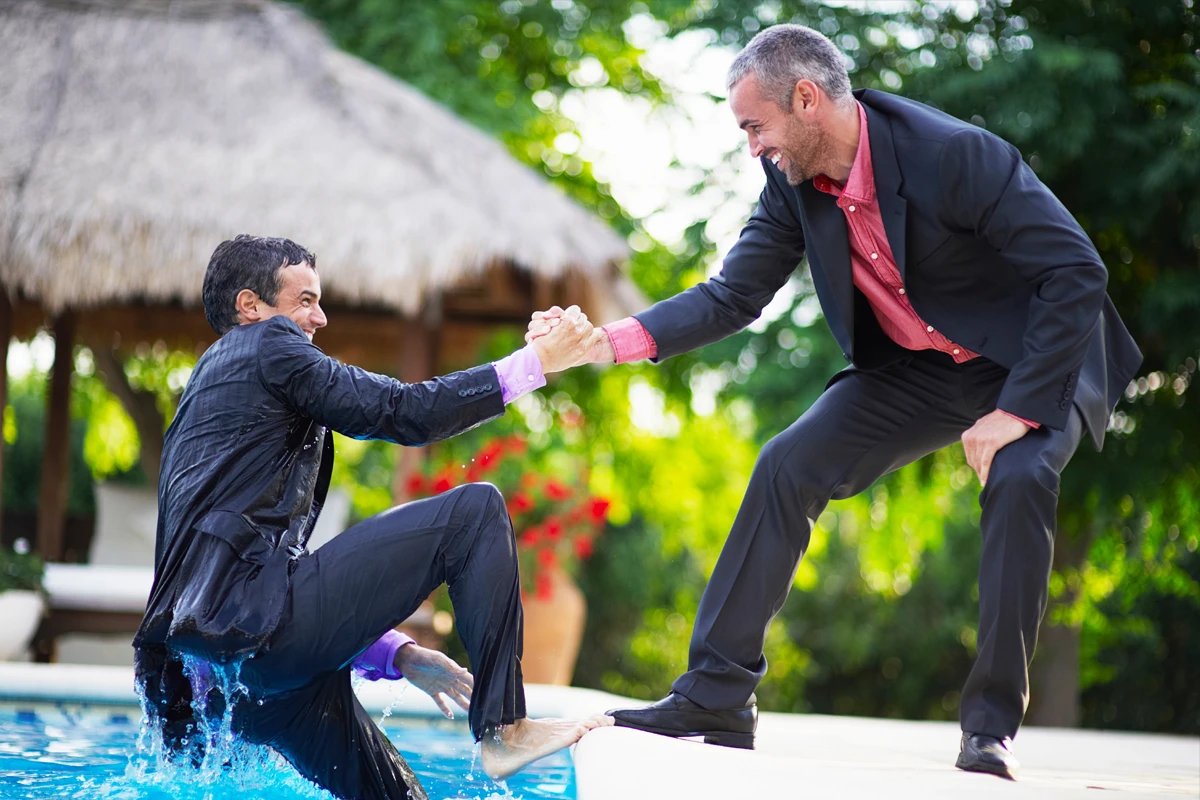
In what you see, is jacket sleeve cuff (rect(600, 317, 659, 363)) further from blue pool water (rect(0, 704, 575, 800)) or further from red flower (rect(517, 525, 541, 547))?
red flower (rect(517, 525, 541, 547))

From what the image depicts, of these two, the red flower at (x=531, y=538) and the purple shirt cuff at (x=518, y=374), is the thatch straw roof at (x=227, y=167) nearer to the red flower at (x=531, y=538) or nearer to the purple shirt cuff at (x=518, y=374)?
the red flower at (x=531, y=538)

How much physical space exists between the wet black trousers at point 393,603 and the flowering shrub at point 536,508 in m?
4.53

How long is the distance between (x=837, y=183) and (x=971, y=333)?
0.49 m

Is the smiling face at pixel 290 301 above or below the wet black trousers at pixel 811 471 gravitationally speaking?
above

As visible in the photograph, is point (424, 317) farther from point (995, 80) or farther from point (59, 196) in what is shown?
point (995, 80)

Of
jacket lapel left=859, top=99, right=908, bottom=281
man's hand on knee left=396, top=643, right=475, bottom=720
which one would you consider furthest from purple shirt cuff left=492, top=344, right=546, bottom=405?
jacket lapel left=859, top=99, right=908, bottom=281

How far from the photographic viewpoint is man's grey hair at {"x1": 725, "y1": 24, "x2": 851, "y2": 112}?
281 cm

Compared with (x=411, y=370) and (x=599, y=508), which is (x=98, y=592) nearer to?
(x=411, y=370)

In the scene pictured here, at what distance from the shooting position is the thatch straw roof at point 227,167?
6.62 m

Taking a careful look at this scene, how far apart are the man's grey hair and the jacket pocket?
1507mm

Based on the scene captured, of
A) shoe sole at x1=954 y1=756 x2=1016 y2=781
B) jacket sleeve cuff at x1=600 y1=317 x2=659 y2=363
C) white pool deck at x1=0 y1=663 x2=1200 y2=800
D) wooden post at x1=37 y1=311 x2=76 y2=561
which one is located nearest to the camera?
white pool deck at x1=0 y1=663 x2=1200 y2=800

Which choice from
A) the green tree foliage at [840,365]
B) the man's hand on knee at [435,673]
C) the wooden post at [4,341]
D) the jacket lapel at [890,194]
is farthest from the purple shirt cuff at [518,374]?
the wooden post at [4,341]

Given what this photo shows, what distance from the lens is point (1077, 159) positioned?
289 inches

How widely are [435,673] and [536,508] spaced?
15.0ft
